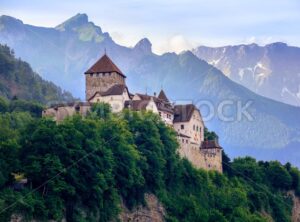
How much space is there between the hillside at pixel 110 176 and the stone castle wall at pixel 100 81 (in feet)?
29.9

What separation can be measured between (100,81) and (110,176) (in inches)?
1106

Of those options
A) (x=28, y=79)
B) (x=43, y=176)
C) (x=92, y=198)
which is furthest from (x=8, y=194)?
(x=28, y=79)

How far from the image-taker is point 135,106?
352ft

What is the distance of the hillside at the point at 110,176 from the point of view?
7894cm

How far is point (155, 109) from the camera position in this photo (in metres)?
110

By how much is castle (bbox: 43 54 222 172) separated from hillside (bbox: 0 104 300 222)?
291cm

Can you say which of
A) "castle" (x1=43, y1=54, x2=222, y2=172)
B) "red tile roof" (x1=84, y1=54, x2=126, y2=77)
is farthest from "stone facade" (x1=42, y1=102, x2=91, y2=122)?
"red tile roof" (x1=84, y1=54, x2=126, y2=77)

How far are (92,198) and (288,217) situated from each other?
157 feet

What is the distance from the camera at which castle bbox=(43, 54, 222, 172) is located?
4218 inches

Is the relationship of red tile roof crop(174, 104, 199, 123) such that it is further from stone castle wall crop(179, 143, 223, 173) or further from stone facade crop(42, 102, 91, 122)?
stone facade crop(42, 102, 91, 122)

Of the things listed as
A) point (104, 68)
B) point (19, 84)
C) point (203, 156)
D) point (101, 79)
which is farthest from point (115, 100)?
point (19, 84)

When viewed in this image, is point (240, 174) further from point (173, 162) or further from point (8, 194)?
point (8, 194)

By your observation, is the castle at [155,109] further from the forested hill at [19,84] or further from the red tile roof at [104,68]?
the forested hill at [19,84]

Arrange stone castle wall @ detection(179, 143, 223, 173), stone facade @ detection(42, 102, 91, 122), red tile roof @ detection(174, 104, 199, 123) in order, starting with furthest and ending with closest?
1. red tile roof @ detection(174, 104, 199, 123)
2. stone castle wall @ detection(179, 143, 223, 173)
3. stone facade @ detection(42, 102, 91, 122)
